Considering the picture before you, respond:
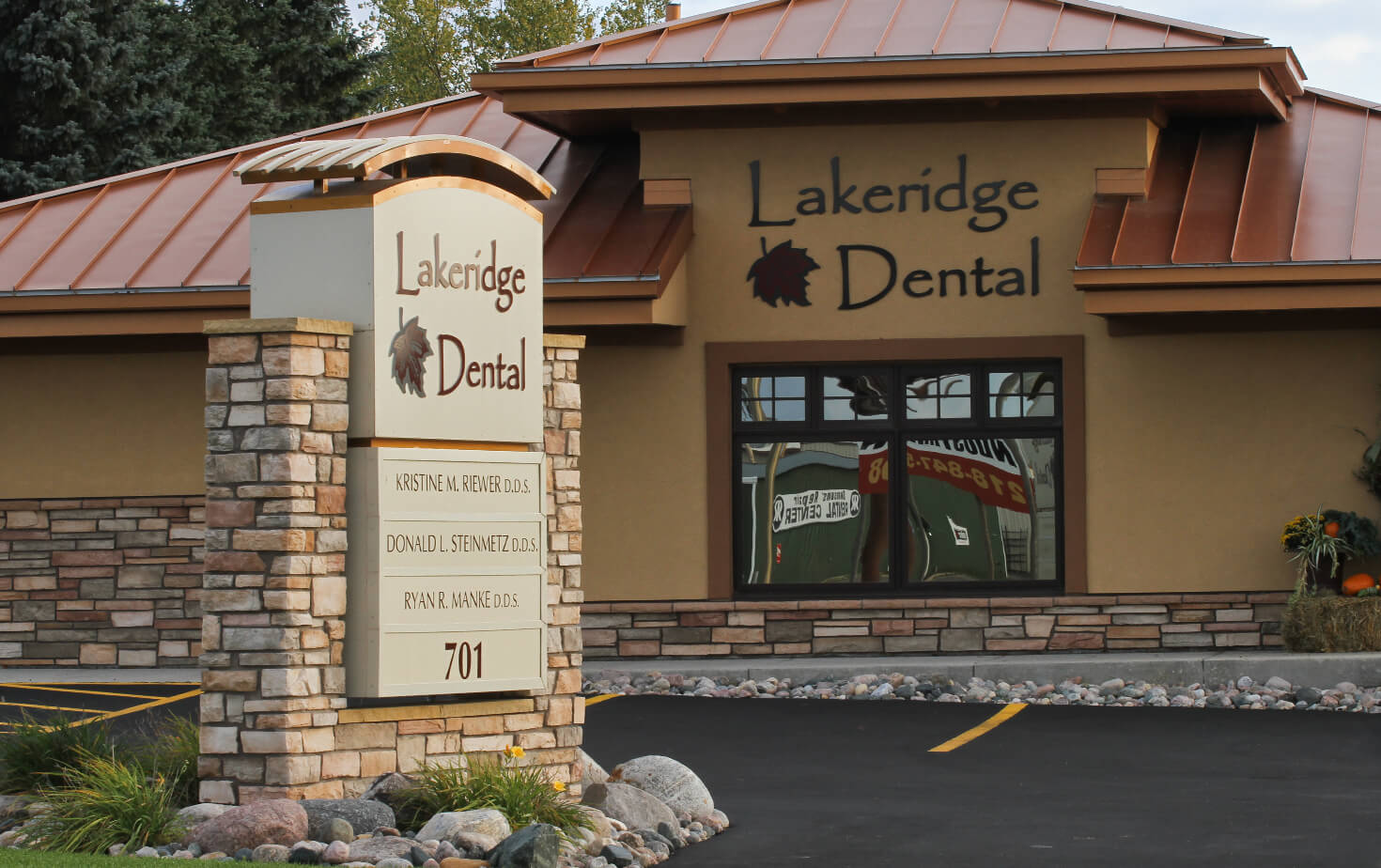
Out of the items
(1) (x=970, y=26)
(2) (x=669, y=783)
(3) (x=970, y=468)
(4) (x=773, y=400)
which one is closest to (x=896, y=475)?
(3) (x=970, y=468)

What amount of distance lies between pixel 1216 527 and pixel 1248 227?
2.49 meters

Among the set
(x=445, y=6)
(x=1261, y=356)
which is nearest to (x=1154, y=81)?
(x=1261, y=356)

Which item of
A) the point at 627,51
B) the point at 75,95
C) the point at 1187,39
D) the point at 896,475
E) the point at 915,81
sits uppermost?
the point at 75,95

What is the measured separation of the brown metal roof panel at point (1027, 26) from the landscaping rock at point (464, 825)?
9.20 meters

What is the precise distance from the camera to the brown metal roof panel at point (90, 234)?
15.8m

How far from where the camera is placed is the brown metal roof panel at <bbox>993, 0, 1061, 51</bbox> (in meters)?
15.0

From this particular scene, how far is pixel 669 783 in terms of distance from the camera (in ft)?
29.4

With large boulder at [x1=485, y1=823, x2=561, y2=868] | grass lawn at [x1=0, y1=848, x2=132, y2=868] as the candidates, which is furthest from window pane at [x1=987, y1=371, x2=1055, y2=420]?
grass lawn at [x1=0, y1=848, x2=132, y2=868]

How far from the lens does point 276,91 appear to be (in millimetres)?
31391

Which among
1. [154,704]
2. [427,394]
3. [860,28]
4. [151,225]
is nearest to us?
[427,394]

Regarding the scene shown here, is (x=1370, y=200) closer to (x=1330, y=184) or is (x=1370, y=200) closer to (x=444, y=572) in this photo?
(x=1330, y=184)

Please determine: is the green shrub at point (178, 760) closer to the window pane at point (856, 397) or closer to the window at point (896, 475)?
the window at point (896, 475)

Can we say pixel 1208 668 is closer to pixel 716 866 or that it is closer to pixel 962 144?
pixel 962 144

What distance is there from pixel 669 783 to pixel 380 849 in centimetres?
186
